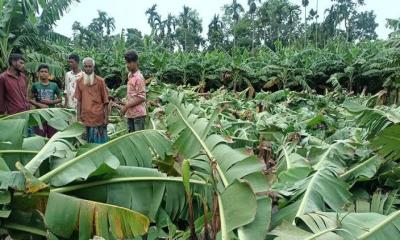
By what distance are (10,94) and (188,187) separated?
430cm

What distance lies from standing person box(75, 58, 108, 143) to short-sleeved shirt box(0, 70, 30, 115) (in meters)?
0.89

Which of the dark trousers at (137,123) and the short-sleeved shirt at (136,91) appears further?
the dark trousers at (137,123)

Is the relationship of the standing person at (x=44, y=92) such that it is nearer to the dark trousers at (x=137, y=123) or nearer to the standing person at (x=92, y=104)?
the standing person at (x=92, y=104)

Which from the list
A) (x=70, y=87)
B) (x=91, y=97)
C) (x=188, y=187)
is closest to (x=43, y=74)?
(x=70, y=87)

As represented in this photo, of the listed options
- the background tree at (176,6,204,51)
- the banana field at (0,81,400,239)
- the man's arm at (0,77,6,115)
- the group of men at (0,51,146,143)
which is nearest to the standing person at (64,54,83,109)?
the group of men at (0,51,146,143)

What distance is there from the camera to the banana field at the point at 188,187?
2914 millimetres

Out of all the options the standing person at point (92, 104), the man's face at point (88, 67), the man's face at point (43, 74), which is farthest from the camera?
the man's face at point (43, 74)

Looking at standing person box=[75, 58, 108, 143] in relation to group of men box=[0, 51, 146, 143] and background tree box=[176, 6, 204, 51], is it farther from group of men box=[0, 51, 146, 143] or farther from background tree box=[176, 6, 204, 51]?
background tree box=[176, 6, 204, 51]

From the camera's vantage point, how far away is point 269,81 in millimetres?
20750

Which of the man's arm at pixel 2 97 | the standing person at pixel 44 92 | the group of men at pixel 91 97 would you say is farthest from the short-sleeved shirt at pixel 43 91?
the man's arm at pixel 2 97

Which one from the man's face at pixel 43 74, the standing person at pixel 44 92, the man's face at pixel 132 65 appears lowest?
the standing person at pixel 44 92

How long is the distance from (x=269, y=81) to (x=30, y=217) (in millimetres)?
18240

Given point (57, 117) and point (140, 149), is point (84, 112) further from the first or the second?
point (140, 149)

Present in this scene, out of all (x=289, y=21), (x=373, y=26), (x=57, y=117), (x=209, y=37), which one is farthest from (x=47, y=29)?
(x=373, y=26)
